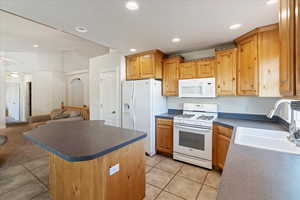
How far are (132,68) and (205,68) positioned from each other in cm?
178

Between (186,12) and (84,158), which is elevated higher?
(186,12)

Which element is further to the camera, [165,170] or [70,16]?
[165,170]

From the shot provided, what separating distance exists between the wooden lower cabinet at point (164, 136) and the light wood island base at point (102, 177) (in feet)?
4.50

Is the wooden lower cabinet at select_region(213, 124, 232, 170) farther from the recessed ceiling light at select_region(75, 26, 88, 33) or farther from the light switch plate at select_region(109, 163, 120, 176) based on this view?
the recessed ceiling light at select_region(75, 26, 88, 33)

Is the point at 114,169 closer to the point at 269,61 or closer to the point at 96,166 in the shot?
the point at 96,166

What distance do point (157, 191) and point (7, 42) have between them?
22.1 feet

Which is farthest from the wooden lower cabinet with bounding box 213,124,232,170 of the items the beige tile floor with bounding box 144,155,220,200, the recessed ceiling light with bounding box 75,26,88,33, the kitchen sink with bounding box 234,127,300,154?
the recessed ceiling light with bounding box 75,26,88,33

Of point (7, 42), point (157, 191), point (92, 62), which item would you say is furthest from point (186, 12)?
point (7, 42)

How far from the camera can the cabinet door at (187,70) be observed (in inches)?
115

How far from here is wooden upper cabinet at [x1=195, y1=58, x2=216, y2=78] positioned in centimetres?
270

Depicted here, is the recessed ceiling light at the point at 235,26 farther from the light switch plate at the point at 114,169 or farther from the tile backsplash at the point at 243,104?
the light switch plate at the point at 114,169

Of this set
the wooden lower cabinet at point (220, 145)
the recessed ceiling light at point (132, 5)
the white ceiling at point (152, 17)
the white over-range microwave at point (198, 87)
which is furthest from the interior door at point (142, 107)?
the recessed ceiling light at point (132, 5)

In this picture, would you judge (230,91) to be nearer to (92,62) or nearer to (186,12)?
(186,12)

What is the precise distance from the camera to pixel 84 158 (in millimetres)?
1025
